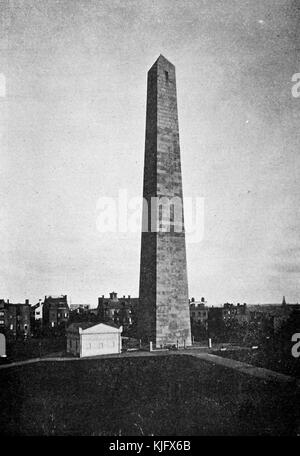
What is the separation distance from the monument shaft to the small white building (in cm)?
195

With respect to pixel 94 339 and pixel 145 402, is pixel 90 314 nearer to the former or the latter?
pixel 94 339

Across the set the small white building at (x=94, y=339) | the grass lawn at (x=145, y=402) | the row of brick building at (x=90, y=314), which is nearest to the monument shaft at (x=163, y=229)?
the small white building at (x=94, y=339)

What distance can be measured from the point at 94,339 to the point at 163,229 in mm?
6659

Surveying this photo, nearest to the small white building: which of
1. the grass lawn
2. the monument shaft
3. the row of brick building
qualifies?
the monument shaft

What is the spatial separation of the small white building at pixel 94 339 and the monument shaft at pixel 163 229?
1946 mm

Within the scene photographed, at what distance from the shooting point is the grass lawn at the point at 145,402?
9.90 metres

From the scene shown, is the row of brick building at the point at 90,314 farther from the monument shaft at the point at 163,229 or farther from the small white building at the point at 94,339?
the small white building at the point at 94,339

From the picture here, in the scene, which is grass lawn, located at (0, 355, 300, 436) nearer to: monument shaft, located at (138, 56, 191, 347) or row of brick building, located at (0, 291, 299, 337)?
monument shaft, located at (138, 56, 191, 347)

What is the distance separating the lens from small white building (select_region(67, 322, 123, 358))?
69.8 ft

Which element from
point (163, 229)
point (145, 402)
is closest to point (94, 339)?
point (163, 229)

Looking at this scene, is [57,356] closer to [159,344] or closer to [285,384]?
[159,344]

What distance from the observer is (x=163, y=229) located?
894 inches

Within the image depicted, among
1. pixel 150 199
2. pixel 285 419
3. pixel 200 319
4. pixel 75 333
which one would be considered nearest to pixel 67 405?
pixel 285 419
